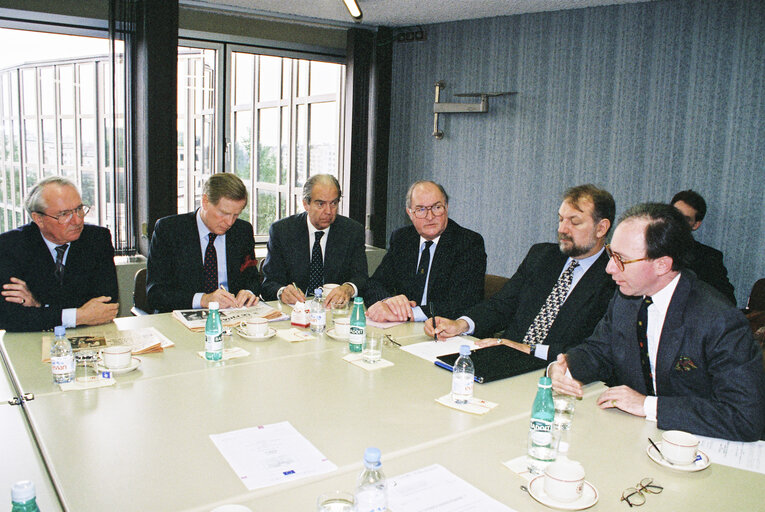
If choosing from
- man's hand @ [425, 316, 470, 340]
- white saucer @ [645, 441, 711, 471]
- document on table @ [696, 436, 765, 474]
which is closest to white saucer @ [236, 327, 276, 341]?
man's hand @ [425, 316, 470, 340]

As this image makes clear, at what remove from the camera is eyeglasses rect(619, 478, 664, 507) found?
133cm

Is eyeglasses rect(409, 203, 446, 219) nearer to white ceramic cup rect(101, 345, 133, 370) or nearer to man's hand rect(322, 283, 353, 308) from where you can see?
man's hand rect(322, 283, 353, 308)

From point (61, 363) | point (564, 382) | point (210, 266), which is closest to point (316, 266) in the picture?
point (210, 266)

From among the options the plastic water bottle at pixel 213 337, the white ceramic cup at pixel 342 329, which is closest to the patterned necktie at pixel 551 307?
the white ceramic cup at pixel 342 329

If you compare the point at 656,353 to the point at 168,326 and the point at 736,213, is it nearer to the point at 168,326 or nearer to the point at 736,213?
the point at 168,326

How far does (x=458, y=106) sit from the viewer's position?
5.04 meters

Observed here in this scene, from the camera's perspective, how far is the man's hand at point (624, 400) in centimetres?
178

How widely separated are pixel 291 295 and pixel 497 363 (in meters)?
1.27

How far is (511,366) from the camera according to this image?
2.23m

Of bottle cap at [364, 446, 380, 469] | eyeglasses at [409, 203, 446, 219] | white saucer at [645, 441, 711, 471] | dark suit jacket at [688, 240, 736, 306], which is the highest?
eyeglasses at [409, 203, 446, 219]

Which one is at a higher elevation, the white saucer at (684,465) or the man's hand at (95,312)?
the man's hand at (95,312)

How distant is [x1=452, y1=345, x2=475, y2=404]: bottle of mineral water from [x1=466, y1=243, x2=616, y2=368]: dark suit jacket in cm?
78

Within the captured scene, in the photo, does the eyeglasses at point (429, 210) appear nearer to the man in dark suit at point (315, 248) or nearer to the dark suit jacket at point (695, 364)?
the man in dark suit at point (315, 248)

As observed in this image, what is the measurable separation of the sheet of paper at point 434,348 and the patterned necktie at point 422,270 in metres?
0.76
